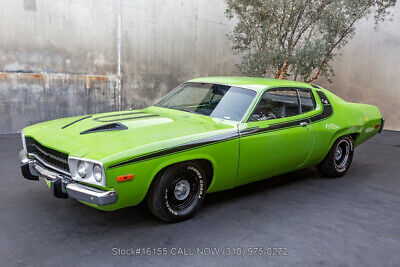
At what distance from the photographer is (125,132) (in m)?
3.73

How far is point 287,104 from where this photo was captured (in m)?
4.76

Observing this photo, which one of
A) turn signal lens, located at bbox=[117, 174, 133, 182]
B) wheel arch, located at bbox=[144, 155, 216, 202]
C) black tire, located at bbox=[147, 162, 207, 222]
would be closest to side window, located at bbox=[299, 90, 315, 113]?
wheel arch, located at bbox=[144, 155, 216, 202]

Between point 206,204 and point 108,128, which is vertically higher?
point 108,128

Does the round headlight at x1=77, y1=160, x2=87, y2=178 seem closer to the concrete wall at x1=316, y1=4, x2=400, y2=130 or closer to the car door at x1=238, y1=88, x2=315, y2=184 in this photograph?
the car door at x1=238, y1=88, x2=315, y2=184

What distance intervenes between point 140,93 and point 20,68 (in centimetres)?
303

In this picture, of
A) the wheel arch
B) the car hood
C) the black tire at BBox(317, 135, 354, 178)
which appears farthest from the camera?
the black tire at BBox(317, 135, 354, 178)

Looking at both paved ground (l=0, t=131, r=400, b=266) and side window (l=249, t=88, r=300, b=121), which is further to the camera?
side window (l=249, t=88, r=300, b=121)

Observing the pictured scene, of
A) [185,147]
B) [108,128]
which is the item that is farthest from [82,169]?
[185,147]

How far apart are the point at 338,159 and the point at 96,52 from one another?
631 centimetres

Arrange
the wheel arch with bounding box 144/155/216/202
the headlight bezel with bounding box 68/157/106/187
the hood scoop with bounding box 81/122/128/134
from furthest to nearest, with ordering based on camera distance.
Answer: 1. the hood scoop with bounding box 81/122/128/134
2. the wheel arch with bounding box 144/155/216/202
3. the headlight bezel with bounding box 68/157/106/187

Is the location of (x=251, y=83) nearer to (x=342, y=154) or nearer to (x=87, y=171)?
(x=342, y=154)

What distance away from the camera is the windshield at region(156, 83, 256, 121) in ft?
14.2

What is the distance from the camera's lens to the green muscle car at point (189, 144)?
3.26m

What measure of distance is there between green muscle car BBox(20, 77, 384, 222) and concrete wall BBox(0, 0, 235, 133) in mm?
4552
